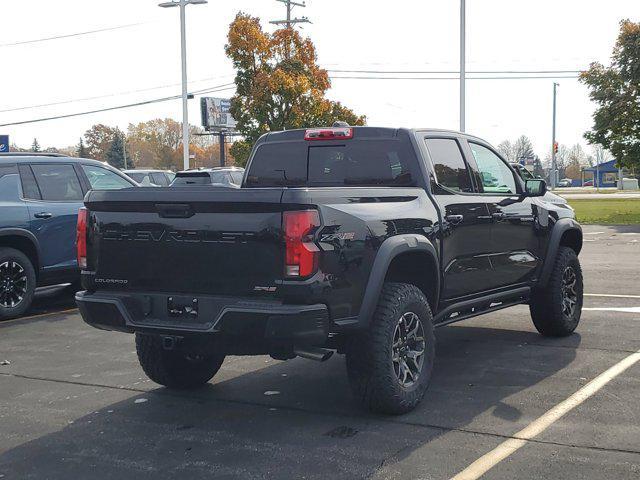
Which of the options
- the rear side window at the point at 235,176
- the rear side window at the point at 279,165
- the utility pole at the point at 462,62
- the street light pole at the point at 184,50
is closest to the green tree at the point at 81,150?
the street light pole at the point at 184,50

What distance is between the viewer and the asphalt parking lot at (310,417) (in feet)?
14.8

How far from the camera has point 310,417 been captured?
5461 millimetres

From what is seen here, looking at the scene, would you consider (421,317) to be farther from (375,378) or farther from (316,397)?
(316,397)

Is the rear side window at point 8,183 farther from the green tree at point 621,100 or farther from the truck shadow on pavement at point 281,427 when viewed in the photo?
the green tree at point 621,100

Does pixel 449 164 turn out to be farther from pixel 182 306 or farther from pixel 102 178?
pixel 102 178

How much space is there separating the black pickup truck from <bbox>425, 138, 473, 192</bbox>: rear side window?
14 millimetres

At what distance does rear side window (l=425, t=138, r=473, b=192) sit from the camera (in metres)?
6.34

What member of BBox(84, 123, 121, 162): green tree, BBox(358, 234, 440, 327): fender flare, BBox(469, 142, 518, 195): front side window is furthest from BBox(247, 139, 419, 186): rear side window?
BBox(84, 123, 121, 162): green tree

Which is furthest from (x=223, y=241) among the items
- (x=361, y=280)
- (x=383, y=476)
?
(x=383, y=476)

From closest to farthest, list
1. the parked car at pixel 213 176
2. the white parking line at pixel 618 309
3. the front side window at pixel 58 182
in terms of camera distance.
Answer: the white parking line at pixel 618 309 < the front side window at pixel 58 182 < the parked car at pixel 213 176

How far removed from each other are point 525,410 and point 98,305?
286cm

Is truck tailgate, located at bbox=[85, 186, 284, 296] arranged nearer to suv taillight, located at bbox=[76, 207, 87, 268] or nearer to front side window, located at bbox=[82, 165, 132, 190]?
suv taillight, located at bbox=[76, 207, 87, 268]

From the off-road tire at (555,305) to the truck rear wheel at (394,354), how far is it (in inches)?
92.4

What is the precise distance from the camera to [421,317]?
220 inches
